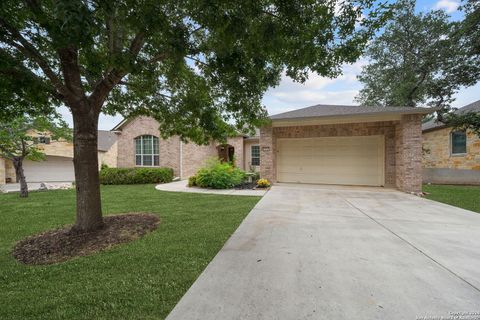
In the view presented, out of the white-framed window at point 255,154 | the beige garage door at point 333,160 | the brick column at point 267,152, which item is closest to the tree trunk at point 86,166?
the brick column at point 267,152

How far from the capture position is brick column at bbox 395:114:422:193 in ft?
26.7

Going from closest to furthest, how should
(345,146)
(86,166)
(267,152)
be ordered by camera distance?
(86,166) < (267,152) < (345,146)

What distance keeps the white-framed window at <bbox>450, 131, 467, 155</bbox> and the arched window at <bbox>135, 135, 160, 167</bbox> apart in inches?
737

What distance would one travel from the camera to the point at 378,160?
32.7 ft

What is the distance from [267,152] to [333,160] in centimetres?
335

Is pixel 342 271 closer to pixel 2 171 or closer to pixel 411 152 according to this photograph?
pixel 411 152

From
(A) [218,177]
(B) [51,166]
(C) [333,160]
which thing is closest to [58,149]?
(B) [51,166]

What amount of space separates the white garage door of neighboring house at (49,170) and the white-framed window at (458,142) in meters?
27.8

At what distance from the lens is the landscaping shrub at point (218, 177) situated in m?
9.93

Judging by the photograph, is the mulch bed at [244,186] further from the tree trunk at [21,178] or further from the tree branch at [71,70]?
the tree trunk at [21,178]

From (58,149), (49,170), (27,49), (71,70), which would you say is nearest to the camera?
(27,49)

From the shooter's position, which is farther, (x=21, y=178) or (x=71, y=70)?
(x=21, y=178)

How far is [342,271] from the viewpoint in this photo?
8.86 ft

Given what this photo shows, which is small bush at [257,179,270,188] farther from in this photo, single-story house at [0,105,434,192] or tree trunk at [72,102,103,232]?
tree trunk at [72,102,103,232]
